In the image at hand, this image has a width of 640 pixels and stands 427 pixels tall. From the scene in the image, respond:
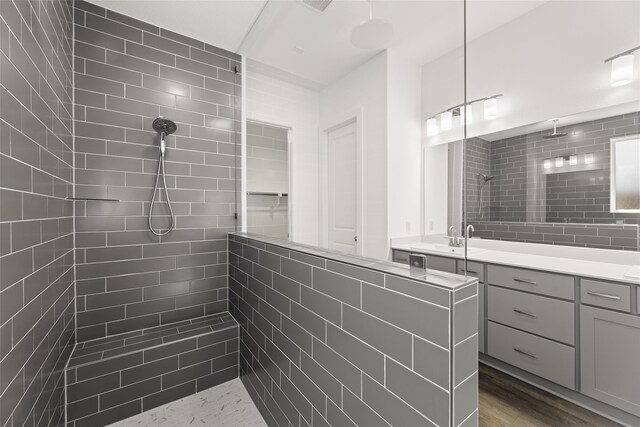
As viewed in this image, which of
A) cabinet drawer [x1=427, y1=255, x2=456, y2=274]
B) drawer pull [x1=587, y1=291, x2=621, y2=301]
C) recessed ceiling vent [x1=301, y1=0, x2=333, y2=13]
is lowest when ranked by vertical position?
drawer pull [x1=587, y1=291, x2=621, y2=301]

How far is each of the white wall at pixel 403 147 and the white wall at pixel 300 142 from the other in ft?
1.43

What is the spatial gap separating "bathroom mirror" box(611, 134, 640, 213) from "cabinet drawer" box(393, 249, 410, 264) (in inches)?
64.7

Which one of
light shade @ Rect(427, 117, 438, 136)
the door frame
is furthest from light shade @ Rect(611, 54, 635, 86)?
the door frame

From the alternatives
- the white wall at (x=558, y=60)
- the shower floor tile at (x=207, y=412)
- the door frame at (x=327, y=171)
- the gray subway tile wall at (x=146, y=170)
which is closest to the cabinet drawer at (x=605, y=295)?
the white wall at (x=558, y=60)

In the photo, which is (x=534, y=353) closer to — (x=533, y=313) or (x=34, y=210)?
(x=533, y=313)

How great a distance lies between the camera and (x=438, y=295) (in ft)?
2.23

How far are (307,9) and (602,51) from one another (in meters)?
1.79

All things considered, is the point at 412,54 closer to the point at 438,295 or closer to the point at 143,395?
the point at 438,295

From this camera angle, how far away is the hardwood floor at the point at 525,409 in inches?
57.2

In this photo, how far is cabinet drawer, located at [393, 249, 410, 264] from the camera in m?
0.91

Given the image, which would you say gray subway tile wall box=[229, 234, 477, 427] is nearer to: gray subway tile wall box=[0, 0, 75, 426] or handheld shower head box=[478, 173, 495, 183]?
gray subway tile wall box=[0, 0, 75, 426]

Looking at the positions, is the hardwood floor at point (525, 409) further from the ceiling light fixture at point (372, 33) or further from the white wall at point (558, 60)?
the ceiling light fixture at point (372, 33)

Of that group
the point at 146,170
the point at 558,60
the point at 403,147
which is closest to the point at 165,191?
the point at 146,170

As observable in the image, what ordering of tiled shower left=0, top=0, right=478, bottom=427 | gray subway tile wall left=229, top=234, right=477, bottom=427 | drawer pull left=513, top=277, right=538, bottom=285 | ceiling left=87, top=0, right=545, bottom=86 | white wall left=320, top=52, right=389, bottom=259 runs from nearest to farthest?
gray subway tile wall left=229, top=234, right=477, bottom=427 < tiled shower left=0, top=0, right=478, bottom=427 < ceiling left=87, top=0, right=545, bottom=86 < white wall left=320, top=52, right=389, bottom=259 < drawer pull left=513, top=277, right=538, bottom=285
